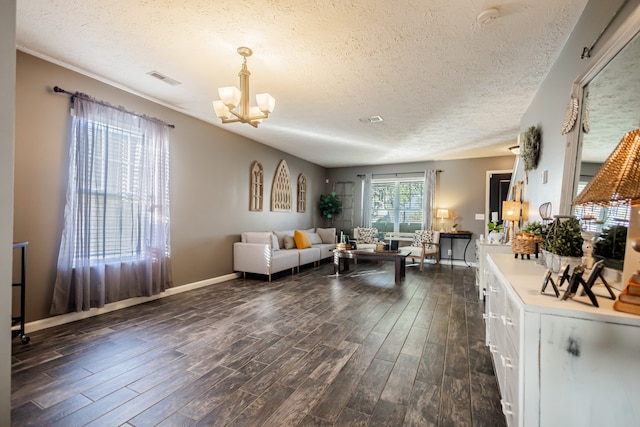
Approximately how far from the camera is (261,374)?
6.77 feet

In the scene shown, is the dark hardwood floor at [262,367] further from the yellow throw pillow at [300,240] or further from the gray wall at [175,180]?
the yellow throw pillow at [300,240]

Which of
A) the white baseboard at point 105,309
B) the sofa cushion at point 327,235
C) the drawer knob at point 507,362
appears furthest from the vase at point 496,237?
the white baseboard at point 105,309

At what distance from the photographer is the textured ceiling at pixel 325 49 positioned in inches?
81.4

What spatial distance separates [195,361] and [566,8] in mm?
3780

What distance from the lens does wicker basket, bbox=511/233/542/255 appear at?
2.09 meters

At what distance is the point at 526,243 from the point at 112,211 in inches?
164

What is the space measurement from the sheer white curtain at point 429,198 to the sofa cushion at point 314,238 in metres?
2.74

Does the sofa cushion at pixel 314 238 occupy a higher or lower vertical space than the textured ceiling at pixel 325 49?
lower

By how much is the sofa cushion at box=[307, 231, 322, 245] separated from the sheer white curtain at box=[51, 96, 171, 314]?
140 inches

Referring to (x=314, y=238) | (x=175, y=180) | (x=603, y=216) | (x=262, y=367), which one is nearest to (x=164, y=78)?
(x=175, y=180)

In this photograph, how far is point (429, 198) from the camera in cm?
732

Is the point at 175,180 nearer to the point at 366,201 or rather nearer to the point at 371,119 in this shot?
the point at 371,119

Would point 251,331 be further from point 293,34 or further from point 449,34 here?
point 449,34

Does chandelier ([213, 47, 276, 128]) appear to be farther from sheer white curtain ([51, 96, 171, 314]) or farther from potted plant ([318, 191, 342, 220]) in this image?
potted plant ([318, 191, 342, 220])
